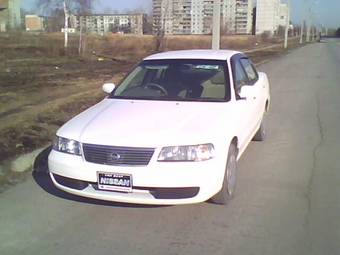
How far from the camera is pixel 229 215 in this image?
4.46m

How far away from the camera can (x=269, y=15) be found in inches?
3499

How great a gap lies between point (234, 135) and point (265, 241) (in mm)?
1313

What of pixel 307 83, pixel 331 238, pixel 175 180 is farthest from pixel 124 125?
pixel 307 83

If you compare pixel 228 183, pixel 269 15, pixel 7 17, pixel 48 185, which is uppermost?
pixel 269 15

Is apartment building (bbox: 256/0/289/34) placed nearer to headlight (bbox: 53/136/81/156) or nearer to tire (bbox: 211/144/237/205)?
tire (bbox: 211/144/237/205)

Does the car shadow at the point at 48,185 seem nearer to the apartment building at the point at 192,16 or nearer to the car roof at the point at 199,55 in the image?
the car roof at the point at 199,55

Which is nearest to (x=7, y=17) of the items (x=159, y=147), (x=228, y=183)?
(x=228, y=183)

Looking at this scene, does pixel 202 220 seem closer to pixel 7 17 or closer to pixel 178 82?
pixel 178 82

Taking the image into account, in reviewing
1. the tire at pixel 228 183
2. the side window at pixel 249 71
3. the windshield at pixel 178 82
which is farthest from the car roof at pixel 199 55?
the tire at pixel 228 183

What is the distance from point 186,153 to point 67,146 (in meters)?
1.14

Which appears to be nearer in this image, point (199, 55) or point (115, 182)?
point (115, 182)

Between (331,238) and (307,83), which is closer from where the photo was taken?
(331,238)

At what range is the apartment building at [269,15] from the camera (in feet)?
272

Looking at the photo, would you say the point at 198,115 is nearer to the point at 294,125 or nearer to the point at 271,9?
the point at 294,125
